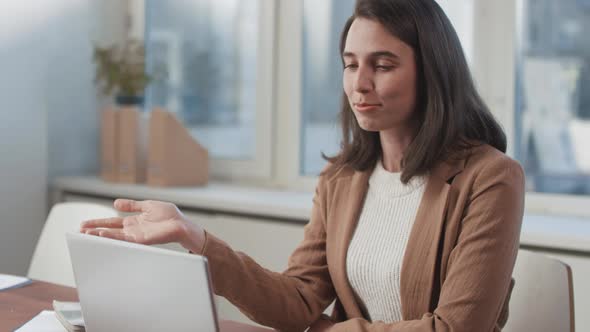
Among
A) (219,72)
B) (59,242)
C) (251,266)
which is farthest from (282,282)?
(219,72)

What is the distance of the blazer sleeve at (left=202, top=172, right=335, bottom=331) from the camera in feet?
4.54

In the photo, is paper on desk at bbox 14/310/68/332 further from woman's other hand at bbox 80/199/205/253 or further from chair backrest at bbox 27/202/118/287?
chair backrest at bbox 27/202/118/287

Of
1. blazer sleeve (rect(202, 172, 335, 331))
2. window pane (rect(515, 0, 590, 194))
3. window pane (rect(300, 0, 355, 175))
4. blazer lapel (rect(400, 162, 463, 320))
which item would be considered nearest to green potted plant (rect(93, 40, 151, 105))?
window pane (rect(300, 0, 355, 175))

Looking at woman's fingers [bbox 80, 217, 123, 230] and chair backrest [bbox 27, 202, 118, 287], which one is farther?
chair backrest [bbox 27, 202, 118, 287]

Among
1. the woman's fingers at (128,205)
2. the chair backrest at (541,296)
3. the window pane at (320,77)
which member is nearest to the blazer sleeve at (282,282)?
the woman's fingers at (128,205)

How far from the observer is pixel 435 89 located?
1390 mm

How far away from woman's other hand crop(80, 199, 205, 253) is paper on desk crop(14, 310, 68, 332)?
20 cm

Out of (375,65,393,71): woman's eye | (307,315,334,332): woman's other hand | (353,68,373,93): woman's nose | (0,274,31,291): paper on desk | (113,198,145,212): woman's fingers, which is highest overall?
(375,65,393,71): woman's eye

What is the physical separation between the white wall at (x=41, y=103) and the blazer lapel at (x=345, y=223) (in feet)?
6.55

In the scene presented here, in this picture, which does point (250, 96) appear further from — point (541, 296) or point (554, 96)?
point (541, 296)

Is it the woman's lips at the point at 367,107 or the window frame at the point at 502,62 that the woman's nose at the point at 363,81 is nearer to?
the woman's lips at the point at 367,107

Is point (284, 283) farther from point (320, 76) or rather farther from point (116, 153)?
point (116, 153)

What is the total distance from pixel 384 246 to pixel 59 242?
104cm

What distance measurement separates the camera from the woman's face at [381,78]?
54.6 inches
